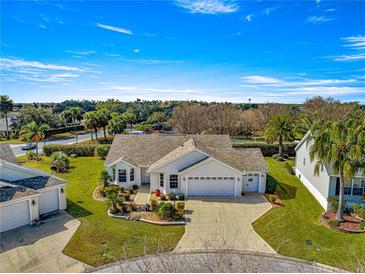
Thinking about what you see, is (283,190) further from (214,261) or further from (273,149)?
(273,149)

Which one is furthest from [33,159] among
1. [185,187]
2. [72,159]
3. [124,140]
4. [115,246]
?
[115,246]

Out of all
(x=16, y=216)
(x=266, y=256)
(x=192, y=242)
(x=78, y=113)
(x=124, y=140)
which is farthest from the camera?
(x=78, y=113)

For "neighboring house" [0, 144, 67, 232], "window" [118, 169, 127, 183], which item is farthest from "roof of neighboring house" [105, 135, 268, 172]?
"neighboring house" [0, 144, 67, 232]

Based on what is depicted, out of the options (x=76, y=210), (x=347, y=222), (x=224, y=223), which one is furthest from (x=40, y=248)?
(x=347, y=222)

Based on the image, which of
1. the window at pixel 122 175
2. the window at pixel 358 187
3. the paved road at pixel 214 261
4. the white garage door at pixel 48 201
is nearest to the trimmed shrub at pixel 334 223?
the window at pixel 358 187

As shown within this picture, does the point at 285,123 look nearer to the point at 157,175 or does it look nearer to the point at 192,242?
the point at 157,175

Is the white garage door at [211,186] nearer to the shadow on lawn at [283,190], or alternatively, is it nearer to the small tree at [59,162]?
the shadow on lawn at [283,190]

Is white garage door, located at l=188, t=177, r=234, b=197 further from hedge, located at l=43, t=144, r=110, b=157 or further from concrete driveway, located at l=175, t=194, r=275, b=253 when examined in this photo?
hedge, located at l=43, t=144, r=110, b=157
